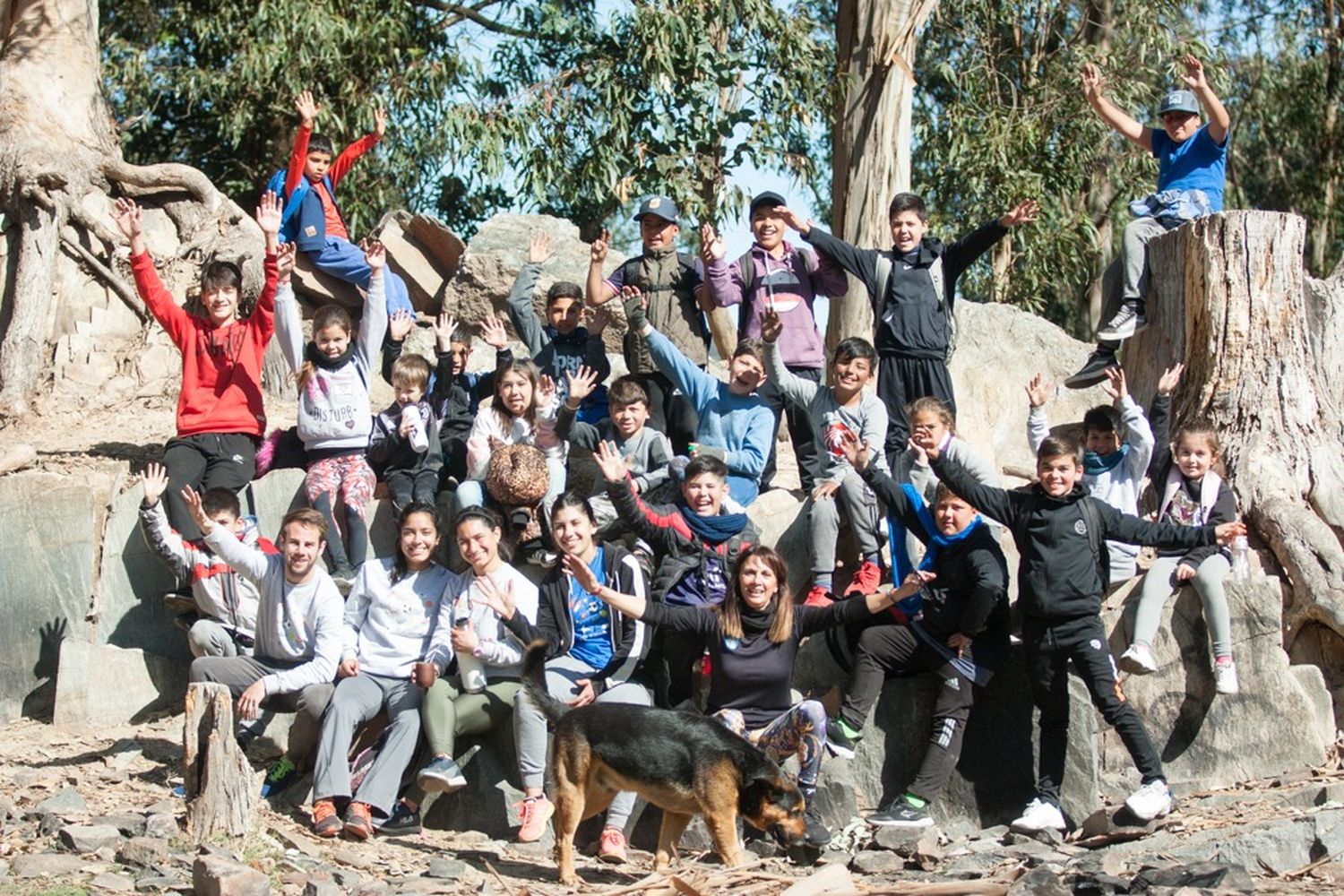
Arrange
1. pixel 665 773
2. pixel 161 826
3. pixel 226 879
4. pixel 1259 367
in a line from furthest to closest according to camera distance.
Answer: pixel 1259 367
pixel 161 826
pixel 665 773
pixel 226 879

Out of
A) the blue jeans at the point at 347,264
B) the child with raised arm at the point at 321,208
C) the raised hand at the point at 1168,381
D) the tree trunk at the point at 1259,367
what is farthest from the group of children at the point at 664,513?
the blue jeans at the point at 347,264

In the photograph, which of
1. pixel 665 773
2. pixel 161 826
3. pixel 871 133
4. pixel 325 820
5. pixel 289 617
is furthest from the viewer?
pixel 871 133

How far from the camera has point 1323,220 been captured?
20.5 m

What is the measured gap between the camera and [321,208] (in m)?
10.8

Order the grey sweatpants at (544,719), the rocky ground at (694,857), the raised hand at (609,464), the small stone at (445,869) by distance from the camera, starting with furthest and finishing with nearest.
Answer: the raised hand at (609,464)
the grey sweatpants at (544,719)
the small stone at (445,869)
the rocky ground at (694,857)

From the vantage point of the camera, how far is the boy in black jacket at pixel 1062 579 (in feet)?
23.0

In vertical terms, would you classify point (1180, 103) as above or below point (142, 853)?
above

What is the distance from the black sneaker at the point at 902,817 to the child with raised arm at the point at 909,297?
233 cm

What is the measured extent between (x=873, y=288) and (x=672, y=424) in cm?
137

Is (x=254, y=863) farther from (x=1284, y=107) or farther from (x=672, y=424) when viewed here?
(x=1284, y=107)

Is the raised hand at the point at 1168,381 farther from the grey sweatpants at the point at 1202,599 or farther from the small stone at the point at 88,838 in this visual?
the small stone at the point at 88,838

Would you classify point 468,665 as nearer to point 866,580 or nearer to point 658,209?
point 866,580

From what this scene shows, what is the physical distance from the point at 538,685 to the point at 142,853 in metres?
1.68

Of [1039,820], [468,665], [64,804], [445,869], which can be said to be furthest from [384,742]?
[1039,820]
